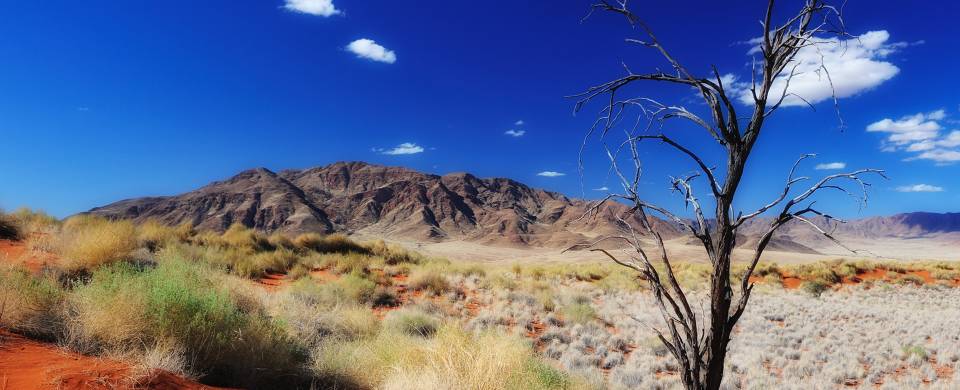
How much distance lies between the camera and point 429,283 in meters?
16.5

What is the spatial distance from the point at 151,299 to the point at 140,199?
489ft

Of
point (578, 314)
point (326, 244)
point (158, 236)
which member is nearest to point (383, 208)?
point (326, 244)

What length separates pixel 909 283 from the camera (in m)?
25.2

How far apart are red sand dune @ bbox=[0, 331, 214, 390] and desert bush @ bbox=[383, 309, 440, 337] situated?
5425mm

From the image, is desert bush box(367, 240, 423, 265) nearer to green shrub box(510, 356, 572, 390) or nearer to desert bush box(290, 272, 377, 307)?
desert bush box(290, 272, 377, 307)

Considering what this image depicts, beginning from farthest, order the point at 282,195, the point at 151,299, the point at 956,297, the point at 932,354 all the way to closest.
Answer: the point at 282,195, the point at 956,297, the point at 932,354, the point at 151,299

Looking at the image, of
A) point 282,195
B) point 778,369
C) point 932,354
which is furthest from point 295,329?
point 282,195

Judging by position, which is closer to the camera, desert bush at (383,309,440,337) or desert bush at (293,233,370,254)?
desert bush at (383,309,440,337)

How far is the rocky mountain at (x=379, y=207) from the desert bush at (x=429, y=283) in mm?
79661

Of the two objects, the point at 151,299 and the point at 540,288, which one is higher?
the point at 151,299

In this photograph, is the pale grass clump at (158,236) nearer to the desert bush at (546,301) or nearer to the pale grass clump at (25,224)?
the pale grass clump at (25,224)

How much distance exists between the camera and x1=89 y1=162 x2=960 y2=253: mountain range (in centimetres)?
11119

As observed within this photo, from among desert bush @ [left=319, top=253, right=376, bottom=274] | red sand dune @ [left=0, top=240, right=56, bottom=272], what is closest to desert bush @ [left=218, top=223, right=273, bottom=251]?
desert bush @ [left=319, top=253, right=376, bottom=274]

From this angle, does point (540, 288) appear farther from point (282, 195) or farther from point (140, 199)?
point (140, 199)
